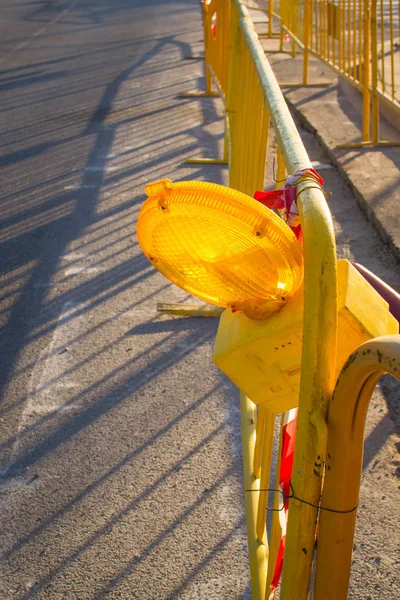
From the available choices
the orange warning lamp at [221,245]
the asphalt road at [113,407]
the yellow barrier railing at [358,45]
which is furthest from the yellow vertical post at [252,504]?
the yellow barrier railing at [358,45]

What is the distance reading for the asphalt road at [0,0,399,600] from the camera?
2625mm

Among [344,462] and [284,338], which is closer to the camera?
[344,462]

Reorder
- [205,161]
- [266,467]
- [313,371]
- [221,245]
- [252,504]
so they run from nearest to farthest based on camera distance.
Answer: [313,371], [221,245], [266,467], [252,504], [205,161]

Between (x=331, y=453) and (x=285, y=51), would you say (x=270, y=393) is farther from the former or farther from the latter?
(x=285, y=51)

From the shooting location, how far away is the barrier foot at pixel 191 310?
4320mm

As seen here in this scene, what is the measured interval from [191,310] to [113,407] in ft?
3.29

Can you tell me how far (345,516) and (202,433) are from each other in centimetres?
181

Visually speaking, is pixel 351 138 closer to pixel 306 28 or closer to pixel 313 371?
pixel 306 28

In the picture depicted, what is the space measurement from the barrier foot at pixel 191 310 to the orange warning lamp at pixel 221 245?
2521 millimetres

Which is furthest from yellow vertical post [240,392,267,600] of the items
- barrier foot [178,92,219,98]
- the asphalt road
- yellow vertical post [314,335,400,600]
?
barrier foot [178,92,219,98]

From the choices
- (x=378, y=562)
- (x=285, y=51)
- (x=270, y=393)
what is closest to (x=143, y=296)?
(x=378, y=562)

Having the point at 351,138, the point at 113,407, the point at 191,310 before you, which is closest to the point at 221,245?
the point at 113,407

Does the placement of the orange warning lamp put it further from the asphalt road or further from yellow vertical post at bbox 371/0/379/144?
yellow vertical post at bbox 371/0/379/144

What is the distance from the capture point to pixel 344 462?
147cm
